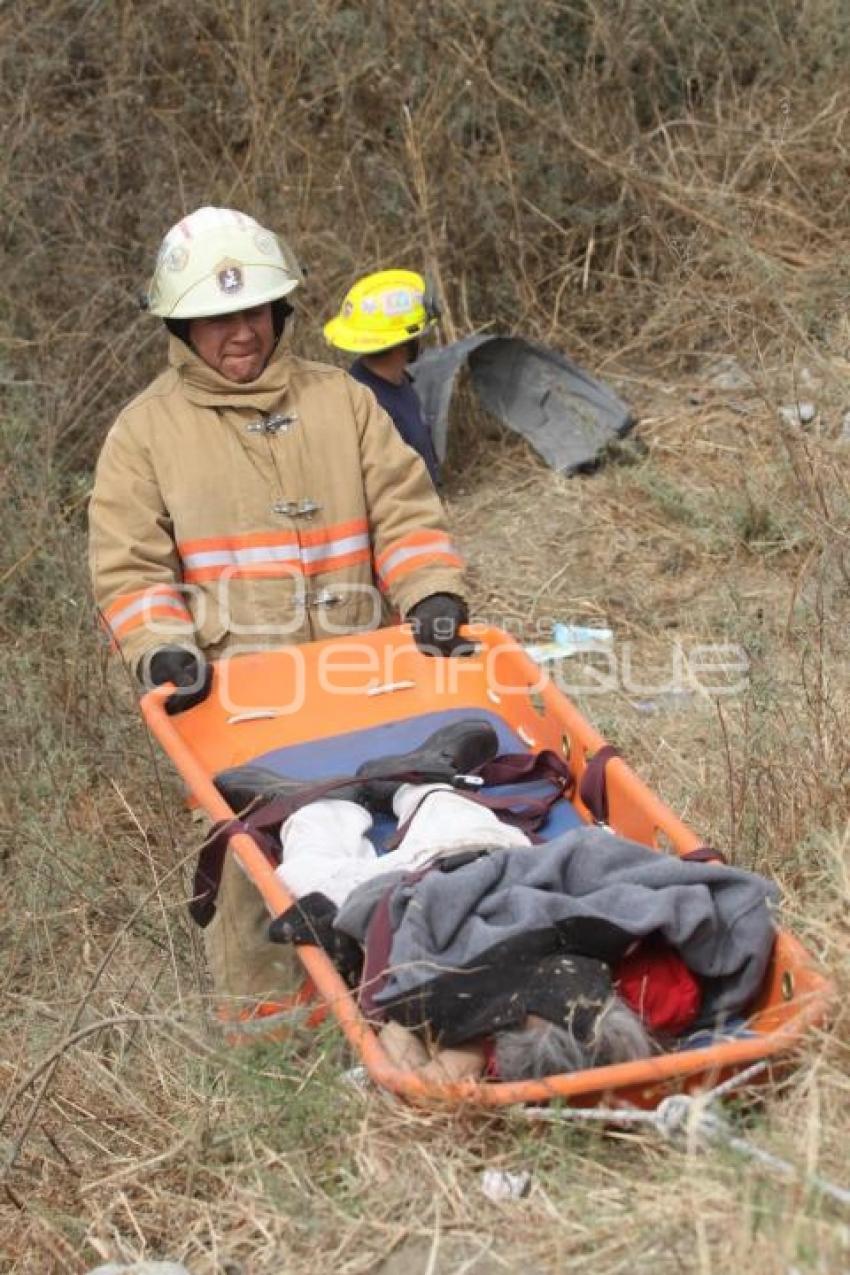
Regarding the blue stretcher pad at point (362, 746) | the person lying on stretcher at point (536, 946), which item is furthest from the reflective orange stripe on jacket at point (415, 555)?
the person lying on stretcher at point (536, 946)

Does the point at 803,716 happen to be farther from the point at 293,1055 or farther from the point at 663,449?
the point at 663,449

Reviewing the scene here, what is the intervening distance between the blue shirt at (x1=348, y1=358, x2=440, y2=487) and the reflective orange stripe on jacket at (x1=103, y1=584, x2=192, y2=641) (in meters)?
2.13

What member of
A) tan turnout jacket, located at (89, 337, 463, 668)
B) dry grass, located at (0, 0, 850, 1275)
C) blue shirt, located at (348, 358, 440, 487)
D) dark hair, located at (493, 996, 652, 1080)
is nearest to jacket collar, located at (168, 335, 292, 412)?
tan turnout jacket, located at (89, 337, 463, 668)

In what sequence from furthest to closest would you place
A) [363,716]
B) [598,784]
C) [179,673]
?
1. [363,716]
2. [179,673]
3. [598,784]

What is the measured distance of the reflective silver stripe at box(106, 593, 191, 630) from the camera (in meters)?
4.33

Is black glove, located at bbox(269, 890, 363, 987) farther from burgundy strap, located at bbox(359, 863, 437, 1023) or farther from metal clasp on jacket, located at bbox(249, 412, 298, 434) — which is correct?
metal clasp on jacket, located at bbox(249, 412, 298, 434)

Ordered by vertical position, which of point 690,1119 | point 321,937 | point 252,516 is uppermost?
point 252,516

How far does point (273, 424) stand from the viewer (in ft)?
14.8

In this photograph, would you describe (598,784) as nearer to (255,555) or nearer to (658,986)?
(658,986)

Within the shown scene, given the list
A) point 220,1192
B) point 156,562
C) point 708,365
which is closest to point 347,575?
point 156,562

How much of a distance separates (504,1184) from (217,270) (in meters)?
2.48

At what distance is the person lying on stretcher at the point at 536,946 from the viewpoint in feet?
9.56

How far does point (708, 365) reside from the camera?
823cm

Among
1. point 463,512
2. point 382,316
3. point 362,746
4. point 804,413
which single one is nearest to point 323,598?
point 362,746
